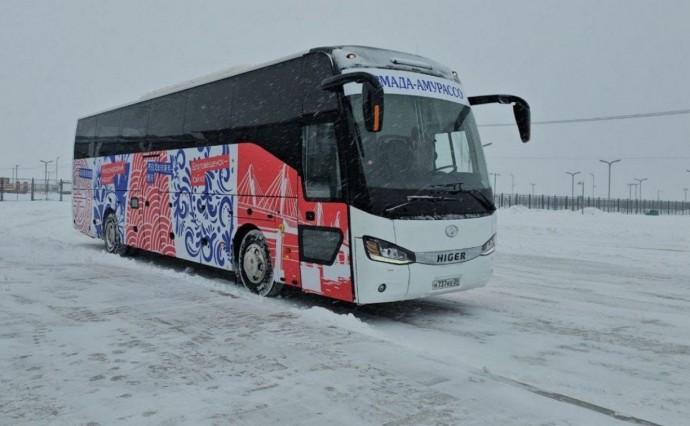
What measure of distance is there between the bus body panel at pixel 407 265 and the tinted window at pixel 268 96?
212cm

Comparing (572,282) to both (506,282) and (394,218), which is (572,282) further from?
(394,218)

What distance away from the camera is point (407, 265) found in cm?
683

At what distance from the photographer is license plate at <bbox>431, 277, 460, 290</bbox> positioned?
23.4 feet

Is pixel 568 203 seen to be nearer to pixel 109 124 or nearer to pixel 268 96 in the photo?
pixel 109 124

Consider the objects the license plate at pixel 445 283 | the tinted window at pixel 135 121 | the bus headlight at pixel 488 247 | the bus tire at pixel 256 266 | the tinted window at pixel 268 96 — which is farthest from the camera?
the tinted window at pixel 135 121

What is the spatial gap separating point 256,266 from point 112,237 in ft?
21.9

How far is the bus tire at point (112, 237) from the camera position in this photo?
13.6 m

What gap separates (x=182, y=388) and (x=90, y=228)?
39.0 ft

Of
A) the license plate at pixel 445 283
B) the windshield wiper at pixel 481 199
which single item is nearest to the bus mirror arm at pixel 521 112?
the windshield wiper at pixel 481 199

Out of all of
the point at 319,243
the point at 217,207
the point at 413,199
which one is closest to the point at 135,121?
the point at 217,207

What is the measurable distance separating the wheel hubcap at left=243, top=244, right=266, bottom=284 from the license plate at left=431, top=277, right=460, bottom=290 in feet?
8.81

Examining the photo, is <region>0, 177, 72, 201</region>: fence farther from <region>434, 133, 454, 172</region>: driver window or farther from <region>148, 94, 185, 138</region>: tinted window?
<region>434, 133, 454, 172</region>: driver window

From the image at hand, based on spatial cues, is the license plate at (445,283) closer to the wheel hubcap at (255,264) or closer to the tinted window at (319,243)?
the tinted window at (319,243)

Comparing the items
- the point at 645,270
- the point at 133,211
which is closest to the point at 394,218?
the point at 133,211
